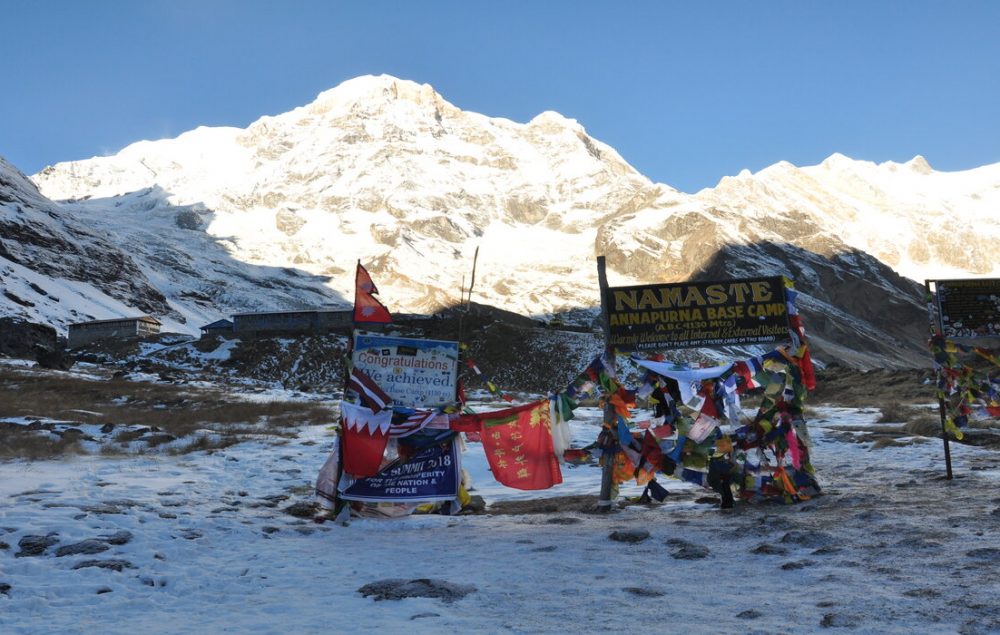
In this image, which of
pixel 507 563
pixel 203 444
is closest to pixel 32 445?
pixel 203 444

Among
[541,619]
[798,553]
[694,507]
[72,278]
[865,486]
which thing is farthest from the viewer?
[72,278]

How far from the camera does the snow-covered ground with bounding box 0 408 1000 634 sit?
21.9 ft

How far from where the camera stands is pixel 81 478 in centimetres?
1325

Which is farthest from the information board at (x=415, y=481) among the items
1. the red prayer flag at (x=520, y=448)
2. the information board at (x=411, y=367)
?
the information board at (x=411, y=367)

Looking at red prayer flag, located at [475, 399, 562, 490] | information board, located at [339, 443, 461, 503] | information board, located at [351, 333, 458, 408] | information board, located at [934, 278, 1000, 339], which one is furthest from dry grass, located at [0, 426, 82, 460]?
information board, located at [934, 278, 1000, 339]

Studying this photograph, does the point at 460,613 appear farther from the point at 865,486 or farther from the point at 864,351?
the point at 864,351

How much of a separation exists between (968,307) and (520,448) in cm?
889

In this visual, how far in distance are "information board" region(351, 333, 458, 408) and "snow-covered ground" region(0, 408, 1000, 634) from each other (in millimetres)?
2169

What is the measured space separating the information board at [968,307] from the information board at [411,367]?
365 inches

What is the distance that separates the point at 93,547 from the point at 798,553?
837 centimetres

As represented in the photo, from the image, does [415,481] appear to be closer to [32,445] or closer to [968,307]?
[32,445]

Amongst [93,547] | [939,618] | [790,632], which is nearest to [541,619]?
[790,632]

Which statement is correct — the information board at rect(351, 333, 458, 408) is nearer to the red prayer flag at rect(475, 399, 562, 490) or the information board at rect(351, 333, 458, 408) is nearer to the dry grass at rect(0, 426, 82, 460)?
the red prayer flag at rect(475, 399, 562, 490)

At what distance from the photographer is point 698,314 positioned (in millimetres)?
13484
